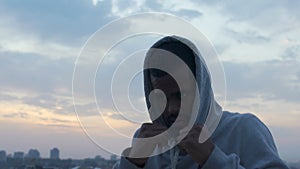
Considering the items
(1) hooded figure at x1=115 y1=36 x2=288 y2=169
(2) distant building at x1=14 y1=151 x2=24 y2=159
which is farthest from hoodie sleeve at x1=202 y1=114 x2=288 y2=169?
(2) distant building at x1=14 y1=151 x2=24 y2=159

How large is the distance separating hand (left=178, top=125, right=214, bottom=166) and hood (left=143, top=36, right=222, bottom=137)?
62mm

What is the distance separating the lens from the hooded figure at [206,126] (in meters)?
1.23

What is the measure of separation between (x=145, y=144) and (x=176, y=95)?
0.46 ft

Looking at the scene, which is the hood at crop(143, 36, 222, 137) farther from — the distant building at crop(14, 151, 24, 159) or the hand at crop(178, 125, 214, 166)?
the distant building at crop(14, 151, 24, 159)

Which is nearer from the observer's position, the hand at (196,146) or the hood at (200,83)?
the hand at (196,146)

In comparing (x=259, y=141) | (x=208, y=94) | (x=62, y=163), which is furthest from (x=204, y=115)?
(x=62, y=163)

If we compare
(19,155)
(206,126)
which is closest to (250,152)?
(206,126)

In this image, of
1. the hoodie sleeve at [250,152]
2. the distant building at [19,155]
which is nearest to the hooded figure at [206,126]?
the hoodie sleeve at [250,152]

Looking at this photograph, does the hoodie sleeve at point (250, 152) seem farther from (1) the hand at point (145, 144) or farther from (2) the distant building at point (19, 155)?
(2) the distant building at point (19, 155)

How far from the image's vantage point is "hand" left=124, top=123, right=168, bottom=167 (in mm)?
1232

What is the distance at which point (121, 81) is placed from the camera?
50.7 inches

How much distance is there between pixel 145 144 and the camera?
1.27 m

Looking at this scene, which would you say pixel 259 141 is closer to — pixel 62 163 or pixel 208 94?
pixel 208 94

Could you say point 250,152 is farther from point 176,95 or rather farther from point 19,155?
point 19,155
